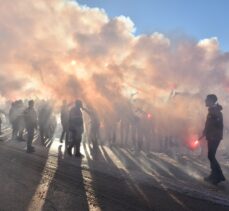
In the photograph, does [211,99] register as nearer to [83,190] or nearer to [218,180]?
[218,180]

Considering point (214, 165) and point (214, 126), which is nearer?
point (214, 165)

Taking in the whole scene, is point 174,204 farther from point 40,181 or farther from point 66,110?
point 66,110

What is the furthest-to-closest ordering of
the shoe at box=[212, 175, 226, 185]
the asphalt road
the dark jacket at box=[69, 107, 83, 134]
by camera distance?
1. the dark jacket at box=[69, 107, 83, 134]
2. the shoe at box=[212, 175, 226, 185]
3. the asphalt road

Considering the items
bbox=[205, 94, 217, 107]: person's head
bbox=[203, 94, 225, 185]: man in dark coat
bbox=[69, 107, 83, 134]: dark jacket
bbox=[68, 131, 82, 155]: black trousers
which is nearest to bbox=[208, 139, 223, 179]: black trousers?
bbox=[203, 94, 225, 185]: man in dark coat

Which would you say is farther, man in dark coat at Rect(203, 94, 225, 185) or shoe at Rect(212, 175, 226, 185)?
man in dark coat at Rect(203, 94, 225, 185)

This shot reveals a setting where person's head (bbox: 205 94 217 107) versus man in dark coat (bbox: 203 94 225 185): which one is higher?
person's head (bbox: 205 94 217 107)

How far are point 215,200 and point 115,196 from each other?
1.87 metres

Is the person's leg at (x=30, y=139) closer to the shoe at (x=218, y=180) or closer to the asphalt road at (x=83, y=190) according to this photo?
the asphalt road at (x=83, y=190)

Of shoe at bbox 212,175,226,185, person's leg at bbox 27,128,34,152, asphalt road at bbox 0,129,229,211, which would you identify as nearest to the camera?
asphalt road at bbox 0,129,229,211

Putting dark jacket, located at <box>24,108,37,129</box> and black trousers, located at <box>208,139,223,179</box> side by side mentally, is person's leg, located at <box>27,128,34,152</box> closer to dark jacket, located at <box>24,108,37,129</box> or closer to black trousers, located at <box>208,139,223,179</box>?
dark jacket, located at <box>24,108,37,129</box>

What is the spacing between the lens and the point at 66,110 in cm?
1739

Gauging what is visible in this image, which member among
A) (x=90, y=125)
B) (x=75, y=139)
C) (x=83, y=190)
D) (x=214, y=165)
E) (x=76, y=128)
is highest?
(x=90, y=125)

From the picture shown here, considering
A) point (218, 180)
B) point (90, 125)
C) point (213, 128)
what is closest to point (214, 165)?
point (218, 180)

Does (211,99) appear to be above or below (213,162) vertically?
above
